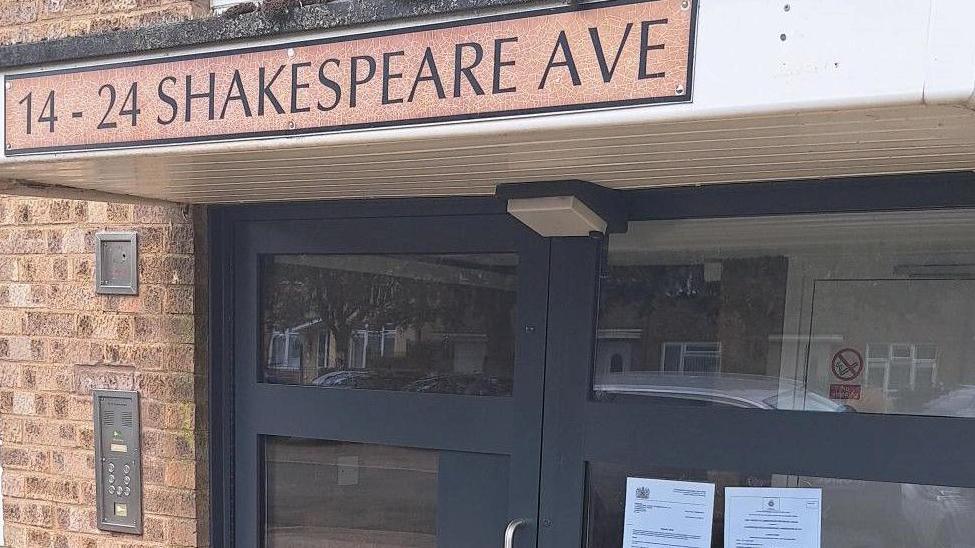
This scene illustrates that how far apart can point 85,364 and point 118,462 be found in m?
0.42

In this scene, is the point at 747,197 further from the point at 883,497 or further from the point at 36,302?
the point at 36,302

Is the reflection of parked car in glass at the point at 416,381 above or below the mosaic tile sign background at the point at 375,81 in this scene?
below

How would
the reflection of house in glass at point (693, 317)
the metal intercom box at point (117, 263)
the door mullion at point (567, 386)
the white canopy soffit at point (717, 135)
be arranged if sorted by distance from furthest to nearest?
the metal intercom box at point (117, 263)
the door mullion at point (567, 386)
the reflection of house in glass at point (693, 317)
the white canopy soffit at point (717, 135)

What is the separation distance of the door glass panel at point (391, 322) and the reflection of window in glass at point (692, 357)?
1.74 feet

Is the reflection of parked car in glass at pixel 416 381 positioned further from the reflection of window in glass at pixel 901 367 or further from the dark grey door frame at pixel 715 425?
the reflection of window in glass at pixel 901 367

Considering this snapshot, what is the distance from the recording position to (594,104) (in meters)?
1.40

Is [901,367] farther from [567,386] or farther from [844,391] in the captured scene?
[567,386]

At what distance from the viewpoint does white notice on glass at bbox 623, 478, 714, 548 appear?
2391 millimetres

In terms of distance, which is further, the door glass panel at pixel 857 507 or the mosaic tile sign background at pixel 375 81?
the door glass panel at pixel 857 507

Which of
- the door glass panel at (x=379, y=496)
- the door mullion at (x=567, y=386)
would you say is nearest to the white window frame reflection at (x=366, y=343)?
the door glass panel at (x=379, y=496)

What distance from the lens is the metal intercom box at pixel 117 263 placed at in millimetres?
3029

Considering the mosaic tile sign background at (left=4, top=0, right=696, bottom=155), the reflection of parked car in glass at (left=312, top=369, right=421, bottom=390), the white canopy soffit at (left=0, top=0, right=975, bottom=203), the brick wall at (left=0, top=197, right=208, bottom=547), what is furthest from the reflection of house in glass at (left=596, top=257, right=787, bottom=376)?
the brick wall at (left=0, top=197, right=208, bottom=547)

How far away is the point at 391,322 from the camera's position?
2.88 m

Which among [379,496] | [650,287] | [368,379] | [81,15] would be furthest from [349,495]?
[81,15]
